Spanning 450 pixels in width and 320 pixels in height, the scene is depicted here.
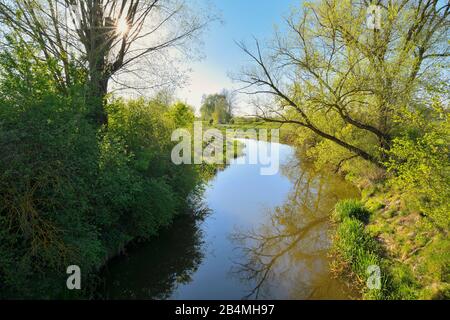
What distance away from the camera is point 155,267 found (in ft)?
21.8

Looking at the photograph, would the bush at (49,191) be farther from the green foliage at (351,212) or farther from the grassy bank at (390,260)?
the green foliage at (351,212)

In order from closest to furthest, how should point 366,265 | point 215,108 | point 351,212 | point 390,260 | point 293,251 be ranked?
point 366,265 < point 390,260 < point 293,251 < point 351,212 < point 215,108

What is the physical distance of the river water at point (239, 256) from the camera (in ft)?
19.2

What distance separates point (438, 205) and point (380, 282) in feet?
6.30

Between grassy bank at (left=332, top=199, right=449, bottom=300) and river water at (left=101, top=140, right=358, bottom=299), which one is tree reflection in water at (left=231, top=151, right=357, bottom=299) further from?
grassy bank at (left=332, top=199, right=449, bottom=300)

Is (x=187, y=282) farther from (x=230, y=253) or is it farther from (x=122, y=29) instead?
(x=122, y=29)

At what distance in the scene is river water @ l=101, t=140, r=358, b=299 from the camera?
5855mm

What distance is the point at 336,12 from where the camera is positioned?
32.2ft

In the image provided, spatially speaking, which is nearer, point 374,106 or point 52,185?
point 52,185

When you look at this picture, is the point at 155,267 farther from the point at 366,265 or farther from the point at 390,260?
the point at 390,260

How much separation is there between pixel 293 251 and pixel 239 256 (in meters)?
1.63

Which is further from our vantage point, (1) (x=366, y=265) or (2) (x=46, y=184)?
(1) (x=366, y=265)

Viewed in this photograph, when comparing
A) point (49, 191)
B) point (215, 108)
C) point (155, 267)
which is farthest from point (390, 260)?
point (215, 108)

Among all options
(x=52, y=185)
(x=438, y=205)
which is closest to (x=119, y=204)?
(x=52, y=185)
